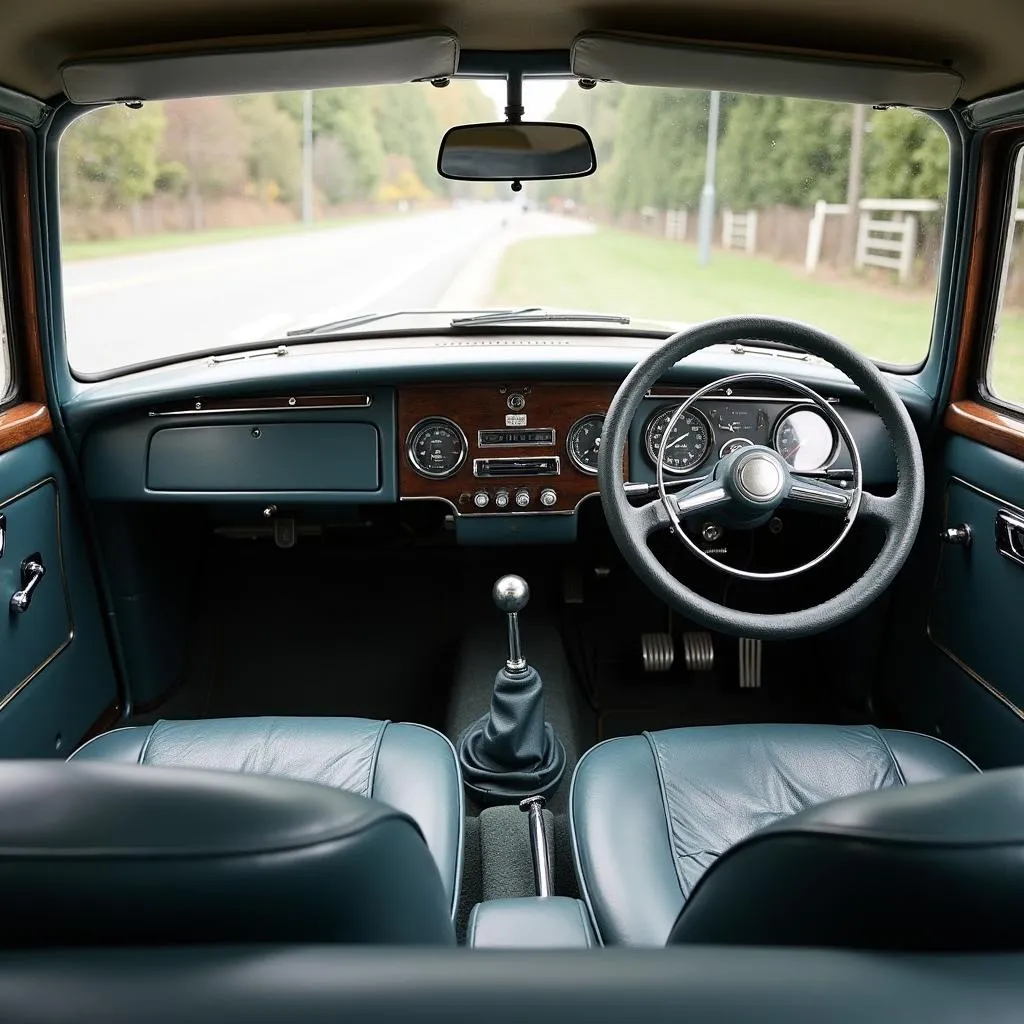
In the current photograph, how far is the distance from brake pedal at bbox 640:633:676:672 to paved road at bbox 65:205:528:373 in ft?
4.39

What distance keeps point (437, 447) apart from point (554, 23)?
1167mm

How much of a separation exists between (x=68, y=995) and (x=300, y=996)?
0.51 feet

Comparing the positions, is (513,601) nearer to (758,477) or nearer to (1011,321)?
(758,477)

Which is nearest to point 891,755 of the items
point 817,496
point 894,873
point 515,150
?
point 817,496

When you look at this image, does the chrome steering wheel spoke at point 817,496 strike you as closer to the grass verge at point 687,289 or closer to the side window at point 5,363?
the grass verge at point 687,289

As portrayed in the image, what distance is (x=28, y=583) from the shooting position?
2.59 m

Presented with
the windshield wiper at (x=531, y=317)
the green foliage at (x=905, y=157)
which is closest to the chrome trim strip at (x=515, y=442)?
the windshield wiper at (x=531, y=317)

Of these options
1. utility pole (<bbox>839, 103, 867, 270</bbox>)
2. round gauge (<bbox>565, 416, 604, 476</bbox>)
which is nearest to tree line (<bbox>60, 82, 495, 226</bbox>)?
round gauge (<bbox>565, 416, 604, 476</bbox>)

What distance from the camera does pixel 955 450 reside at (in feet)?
9.18

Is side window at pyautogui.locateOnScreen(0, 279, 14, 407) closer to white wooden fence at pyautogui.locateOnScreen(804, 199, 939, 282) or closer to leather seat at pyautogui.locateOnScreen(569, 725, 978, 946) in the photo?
leather seat at pyautogui.locateOnScreen(569, 725, 978, 946)

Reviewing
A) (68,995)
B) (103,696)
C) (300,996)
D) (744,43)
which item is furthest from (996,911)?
(103,696)

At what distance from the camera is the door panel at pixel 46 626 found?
2.49 m

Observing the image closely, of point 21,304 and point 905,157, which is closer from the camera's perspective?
point 21,304

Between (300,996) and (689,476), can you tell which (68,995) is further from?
(689,476)
